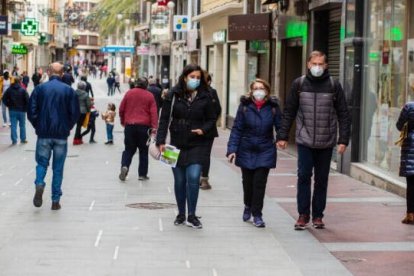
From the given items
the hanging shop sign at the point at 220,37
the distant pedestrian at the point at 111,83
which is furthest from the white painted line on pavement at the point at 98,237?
the distant pedestrian at the point at 111,83

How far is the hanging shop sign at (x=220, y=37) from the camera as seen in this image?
1248 inches

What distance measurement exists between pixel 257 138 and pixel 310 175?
2.27 feet

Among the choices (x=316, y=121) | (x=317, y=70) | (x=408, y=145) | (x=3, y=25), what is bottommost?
(x=408, y=145)

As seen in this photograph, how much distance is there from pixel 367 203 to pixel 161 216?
308 cm

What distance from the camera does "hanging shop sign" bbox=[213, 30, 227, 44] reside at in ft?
104

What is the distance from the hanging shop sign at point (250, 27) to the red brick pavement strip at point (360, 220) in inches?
345

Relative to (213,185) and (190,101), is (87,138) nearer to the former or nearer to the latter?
(213,185)

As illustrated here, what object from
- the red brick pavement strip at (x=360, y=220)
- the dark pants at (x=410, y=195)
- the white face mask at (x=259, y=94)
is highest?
A: the white face mask at (x=259, y=94)

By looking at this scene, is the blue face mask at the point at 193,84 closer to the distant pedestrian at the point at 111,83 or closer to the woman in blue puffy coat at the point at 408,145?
the woman in blue puffy coat at the point at 408,145

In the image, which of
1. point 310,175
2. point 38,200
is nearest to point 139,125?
point 38,200

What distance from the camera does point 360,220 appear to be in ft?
35.3

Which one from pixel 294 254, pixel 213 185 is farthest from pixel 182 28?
pixel 294 254

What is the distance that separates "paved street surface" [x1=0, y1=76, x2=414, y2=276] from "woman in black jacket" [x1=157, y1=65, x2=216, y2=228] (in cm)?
52

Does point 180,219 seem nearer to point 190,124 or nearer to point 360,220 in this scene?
point 190,124
